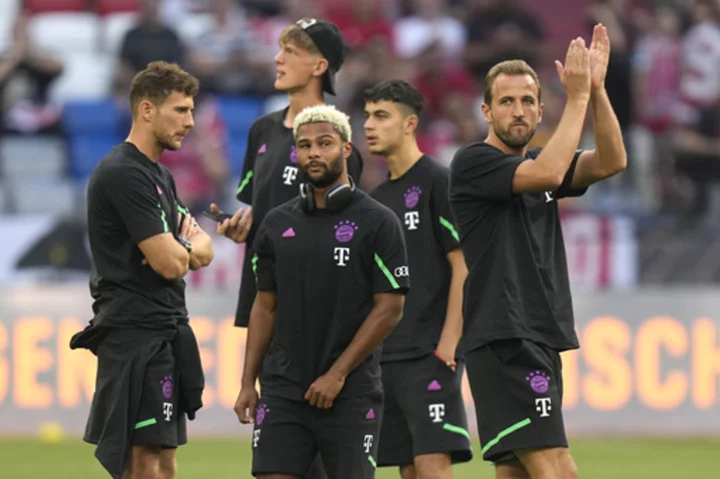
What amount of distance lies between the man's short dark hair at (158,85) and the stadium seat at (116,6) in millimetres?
11402

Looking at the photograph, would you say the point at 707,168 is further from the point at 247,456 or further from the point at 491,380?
the point at 491,380

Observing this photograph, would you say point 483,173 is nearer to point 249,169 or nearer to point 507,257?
point 507,257

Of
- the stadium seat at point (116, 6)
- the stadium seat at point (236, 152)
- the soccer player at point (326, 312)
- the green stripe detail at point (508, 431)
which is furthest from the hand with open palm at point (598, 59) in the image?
the stadium seat at point (116, 6)

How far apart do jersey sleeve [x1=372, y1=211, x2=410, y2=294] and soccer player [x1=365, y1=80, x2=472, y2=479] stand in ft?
5.33

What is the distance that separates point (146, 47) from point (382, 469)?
23.2 ft

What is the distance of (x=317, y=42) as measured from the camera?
809 centimetres

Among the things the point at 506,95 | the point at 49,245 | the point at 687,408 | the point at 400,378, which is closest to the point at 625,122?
the point at 687,408

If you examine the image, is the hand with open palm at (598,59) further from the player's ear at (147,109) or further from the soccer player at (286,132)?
the player's ear at (147,109)

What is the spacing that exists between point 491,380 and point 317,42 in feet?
7.89

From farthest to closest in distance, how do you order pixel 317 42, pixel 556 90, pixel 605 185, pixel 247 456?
pixel 556 90
pixel 605 185
pixel 247 456
pixel 317 42

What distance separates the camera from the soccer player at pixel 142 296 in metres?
6.85

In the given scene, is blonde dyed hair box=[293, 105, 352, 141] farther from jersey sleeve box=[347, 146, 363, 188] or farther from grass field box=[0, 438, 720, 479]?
grass field box=[0, 438, 720, 479]

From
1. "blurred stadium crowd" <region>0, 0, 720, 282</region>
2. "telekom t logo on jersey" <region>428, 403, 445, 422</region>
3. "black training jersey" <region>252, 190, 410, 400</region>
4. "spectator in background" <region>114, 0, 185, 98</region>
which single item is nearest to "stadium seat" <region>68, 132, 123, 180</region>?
"blurred stadium crowd" <region>0, 0, 720, 282</region>

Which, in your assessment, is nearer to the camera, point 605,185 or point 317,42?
point 317,42
